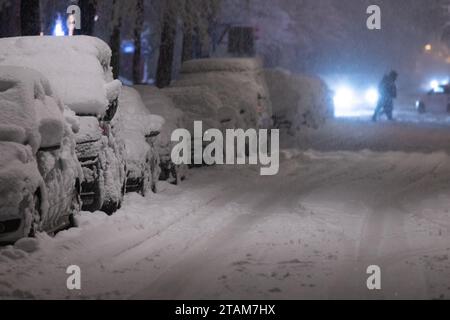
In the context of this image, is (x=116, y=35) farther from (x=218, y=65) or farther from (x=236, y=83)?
(x=236, y=83)

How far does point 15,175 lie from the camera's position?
27.9 feet

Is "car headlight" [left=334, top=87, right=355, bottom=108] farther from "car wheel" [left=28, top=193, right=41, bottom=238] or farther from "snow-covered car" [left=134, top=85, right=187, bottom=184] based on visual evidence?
"car wheel" [left=28, top=193, right=41, bottom=238]

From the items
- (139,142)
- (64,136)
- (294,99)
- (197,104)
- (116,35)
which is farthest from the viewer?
(294,99)

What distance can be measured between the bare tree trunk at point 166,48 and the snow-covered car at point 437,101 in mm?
17108

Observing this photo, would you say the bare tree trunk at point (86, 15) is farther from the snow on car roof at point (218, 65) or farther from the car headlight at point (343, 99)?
the car headlight at point (343, 99)

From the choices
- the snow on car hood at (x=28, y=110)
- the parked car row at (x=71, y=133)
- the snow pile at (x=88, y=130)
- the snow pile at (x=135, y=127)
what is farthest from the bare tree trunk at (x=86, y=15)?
the snow on car hood at (x=28, y=110)

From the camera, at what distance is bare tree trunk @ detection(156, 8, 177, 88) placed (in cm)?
2700

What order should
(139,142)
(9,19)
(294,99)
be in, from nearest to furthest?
1. (139,142)
2. (294,99)
3. (9,19)

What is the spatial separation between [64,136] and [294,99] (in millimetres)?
16476

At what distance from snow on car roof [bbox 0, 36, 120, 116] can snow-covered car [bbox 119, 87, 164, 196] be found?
990 millimetres

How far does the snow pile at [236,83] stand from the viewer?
19719mm

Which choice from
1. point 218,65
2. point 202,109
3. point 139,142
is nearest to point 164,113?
point 202,109

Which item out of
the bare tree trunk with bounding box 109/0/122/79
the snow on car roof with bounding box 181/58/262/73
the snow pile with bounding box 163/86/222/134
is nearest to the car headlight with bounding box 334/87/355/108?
the bare tree trunk with bounding box 109/0/122/79

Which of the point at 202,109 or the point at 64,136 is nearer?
the point at 64,136
